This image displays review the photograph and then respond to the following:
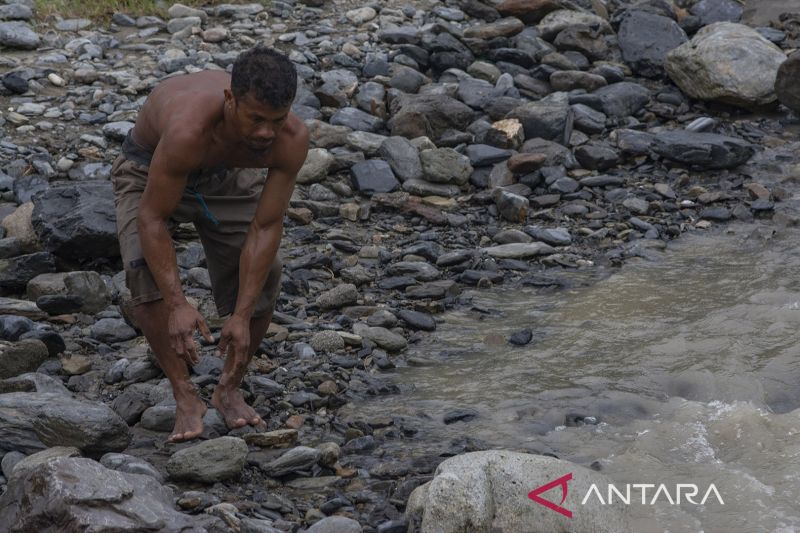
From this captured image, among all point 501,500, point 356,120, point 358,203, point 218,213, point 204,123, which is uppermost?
point 204,123

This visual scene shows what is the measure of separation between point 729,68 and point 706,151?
3.99ft

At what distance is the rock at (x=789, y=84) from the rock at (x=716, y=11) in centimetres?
169

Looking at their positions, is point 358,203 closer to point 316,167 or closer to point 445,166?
point 316,167

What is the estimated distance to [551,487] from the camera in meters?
3.73

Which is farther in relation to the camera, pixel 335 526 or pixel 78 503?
pixel 335 526

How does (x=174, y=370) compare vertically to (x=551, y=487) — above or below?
below

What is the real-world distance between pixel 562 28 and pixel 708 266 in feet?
12.8

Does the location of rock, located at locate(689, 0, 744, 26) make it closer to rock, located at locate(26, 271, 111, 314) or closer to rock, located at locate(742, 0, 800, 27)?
rock, located at locate(742, 0, 800, 27)

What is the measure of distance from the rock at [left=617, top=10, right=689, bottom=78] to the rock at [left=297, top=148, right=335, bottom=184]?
3.34 meters

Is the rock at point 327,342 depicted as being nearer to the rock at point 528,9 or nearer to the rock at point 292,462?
the rock at point 292,462

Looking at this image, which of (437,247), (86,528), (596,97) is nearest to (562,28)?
(596,97)

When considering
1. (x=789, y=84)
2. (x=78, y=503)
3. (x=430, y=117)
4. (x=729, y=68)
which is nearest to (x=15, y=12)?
(x=430, y=117)

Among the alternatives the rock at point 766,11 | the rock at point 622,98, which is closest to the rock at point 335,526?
the rock at point 622,98

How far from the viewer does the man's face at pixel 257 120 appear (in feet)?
13.1
